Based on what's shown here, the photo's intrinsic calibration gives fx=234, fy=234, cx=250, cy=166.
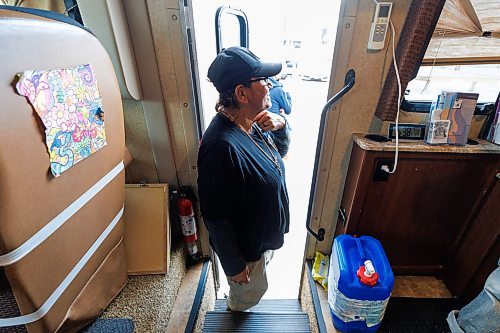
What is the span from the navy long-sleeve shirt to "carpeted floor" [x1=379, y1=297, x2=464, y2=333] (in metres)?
0.84

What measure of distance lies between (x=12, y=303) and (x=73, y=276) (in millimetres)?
178

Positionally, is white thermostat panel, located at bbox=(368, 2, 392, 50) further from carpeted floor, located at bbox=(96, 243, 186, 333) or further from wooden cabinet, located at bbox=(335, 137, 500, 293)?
carpeted floor, located at bbox=(96, 243, 186, 333)

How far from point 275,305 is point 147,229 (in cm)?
125

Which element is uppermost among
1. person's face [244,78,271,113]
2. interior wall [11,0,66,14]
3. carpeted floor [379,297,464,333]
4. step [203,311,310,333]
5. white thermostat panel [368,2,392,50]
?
interior wall [11,0,66,14]

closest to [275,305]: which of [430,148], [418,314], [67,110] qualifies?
[418,314]

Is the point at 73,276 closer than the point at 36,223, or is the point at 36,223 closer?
the point at 36,223

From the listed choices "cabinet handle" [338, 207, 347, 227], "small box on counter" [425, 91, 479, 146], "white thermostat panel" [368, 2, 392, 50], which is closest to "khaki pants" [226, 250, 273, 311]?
"cabinet handle" [338, 207, 347, 227]

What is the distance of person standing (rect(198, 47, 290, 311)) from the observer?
0.98 metres

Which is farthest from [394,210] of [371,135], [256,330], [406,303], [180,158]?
[180,158]

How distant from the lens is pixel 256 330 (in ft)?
5.03

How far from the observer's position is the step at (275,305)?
6.18ft

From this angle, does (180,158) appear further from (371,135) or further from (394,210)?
(394,210)

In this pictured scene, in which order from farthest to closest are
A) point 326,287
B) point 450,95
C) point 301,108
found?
1. point 301,108
2. point 326,287
3. point 450,95

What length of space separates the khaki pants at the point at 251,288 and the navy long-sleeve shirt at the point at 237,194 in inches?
7.4
